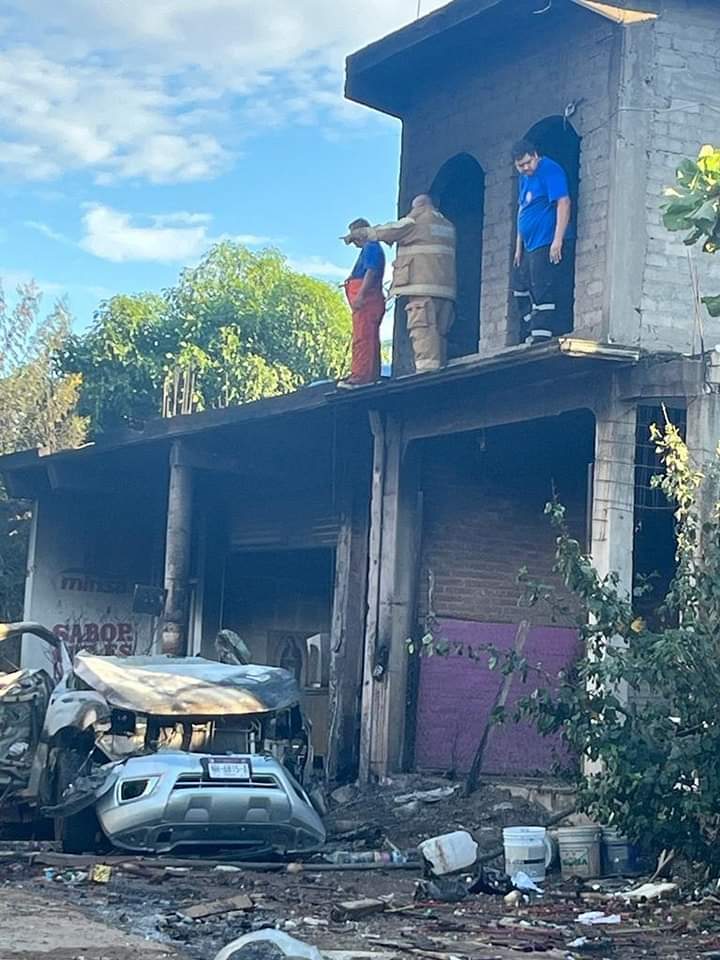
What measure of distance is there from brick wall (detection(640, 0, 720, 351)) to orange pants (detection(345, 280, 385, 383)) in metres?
3.03

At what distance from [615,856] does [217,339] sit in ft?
92.3

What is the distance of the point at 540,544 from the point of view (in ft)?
51.1

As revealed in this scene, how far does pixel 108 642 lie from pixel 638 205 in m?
11.3

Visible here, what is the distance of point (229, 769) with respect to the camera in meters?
10.9

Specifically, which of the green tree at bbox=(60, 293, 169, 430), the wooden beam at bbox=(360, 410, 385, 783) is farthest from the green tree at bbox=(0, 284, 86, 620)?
the wooden beam at bbox=(360, 410, 385, 783)

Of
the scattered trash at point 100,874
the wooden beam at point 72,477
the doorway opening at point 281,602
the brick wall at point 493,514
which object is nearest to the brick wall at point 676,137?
the brick wall at point 493,514

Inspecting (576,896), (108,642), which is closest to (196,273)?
(108,642)

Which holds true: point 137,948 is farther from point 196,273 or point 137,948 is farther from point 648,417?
point 196,273

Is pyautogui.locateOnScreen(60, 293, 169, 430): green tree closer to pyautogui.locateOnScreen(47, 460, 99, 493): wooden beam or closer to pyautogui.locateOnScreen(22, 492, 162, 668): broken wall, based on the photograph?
pyautogui.locateOnScreen(22, 492, 162, 668): broken wall

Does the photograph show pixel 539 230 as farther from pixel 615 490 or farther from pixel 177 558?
pixel 177 558

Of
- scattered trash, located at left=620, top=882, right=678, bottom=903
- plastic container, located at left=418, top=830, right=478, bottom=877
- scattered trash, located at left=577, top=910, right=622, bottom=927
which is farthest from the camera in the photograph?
plastic container, located at left=418, top=830, right=478, bottom=877

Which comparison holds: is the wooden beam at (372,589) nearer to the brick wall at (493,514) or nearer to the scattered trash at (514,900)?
the brick wall at (493,514)

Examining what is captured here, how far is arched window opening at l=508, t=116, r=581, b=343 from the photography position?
1382 cm

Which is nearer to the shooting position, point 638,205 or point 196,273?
point 638,205
